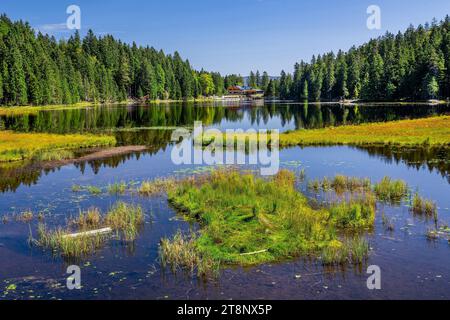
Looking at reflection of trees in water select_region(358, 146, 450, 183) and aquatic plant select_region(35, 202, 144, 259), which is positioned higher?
reflection of trees in water select_region(358, 146, 450, 183)

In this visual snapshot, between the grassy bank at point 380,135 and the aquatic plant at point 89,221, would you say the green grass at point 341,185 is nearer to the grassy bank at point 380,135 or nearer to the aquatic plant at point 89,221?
the aquatic plant at point 89,221

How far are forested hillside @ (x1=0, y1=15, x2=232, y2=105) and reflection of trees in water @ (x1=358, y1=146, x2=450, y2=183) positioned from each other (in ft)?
367

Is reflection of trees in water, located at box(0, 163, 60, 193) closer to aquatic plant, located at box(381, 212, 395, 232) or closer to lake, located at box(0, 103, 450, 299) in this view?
lake, located at box(0, 103, 450, 299)

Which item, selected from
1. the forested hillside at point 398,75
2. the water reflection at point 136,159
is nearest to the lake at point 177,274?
the water reflection at point 136,159

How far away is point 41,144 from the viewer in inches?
1944

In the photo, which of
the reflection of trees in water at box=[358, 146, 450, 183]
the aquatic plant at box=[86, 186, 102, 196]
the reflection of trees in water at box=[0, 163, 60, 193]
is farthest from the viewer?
the reflection of trees in water at box=[358, 146, 450, 183]

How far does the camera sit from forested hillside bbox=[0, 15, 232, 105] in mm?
129000

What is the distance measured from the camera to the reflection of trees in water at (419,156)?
34791 mm

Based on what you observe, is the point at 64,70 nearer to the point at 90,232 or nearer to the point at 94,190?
the point at 94,190

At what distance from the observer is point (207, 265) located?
15523mm

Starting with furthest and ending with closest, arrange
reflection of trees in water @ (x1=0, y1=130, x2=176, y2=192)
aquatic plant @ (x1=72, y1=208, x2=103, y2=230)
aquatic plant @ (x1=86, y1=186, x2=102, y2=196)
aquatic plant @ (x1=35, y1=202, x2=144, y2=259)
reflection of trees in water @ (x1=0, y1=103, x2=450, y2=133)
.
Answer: reflection of trees in water @ (x1=0, y1=103, x2=450, y2=133) < reflection of trees in water @ (x1=0, y1=130, x2=176, y2=192) < aquatic plant @ (x1=86, y1=186, x2=102, y2=196) < aquatic plant @ (x1=72, y1=208, x2=103, y2=230) < aquatic plant @ (x1=35, y1=202, x2=144, y2=259)

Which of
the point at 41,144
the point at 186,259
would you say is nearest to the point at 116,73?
the point at 41,144

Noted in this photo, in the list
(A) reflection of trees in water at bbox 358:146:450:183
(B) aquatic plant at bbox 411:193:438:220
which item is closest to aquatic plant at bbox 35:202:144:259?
(B) aquatic plant at bbox 411:193:438:220

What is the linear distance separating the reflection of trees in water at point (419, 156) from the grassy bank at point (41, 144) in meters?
31.5
